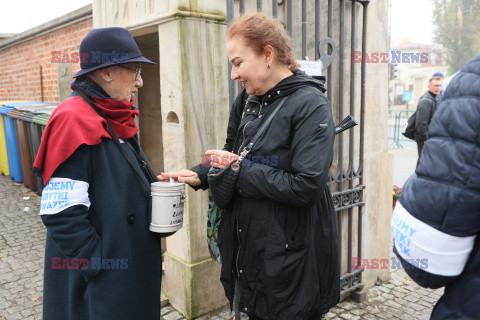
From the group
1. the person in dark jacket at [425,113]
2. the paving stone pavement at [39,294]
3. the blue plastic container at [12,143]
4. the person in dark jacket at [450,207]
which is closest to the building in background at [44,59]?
the blue plastic container at [12,143]

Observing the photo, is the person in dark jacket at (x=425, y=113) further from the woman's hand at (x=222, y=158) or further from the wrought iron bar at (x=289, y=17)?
the woman's hand at (x=222, y=158)

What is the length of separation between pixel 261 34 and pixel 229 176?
724 mm

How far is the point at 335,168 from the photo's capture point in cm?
331

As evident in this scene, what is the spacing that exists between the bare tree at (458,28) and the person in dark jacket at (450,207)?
1525 inches

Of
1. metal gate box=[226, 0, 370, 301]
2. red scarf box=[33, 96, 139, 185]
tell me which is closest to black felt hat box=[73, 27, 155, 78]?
red scarf box=[33, 96, 139, 185]

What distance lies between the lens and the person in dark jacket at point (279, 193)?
178 centimetres

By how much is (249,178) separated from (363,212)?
206 centimetres

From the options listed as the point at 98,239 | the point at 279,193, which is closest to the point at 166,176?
the point at 98,239

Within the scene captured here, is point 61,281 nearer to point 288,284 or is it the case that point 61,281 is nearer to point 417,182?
A: point 288,284

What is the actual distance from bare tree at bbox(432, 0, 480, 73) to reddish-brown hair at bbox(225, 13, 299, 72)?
3808 centimetres

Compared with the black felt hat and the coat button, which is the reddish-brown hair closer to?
the black felt hat

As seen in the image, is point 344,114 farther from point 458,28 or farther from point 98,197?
point 458,28

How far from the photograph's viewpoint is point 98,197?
5.57 ft

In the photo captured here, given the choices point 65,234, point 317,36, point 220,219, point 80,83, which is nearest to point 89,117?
point 80,83
